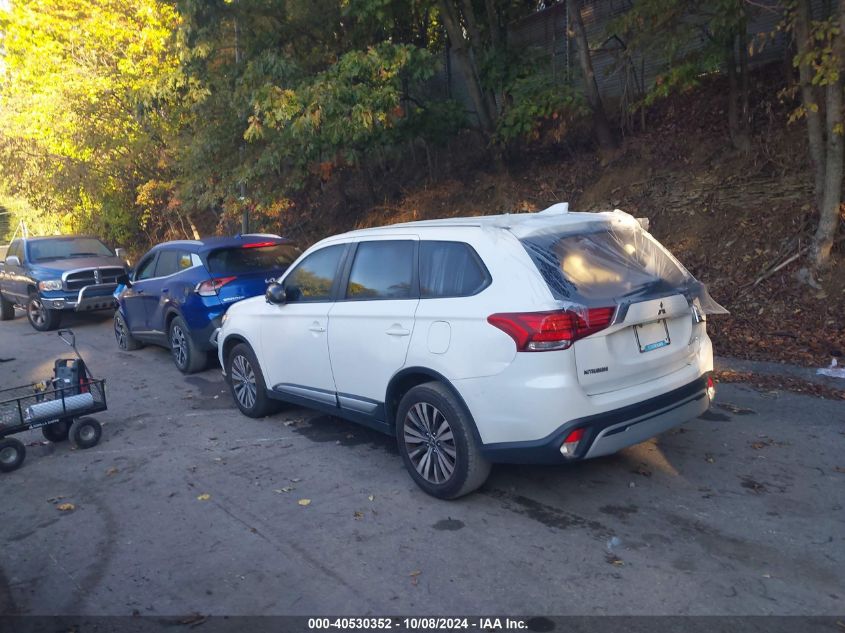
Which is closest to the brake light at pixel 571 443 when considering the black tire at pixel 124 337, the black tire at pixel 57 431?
the black tire at pixel 57 431

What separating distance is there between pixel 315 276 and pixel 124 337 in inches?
240

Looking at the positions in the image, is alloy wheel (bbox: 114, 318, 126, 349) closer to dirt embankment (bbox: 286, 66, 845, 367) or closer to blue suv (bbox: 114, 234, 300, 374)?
blue suv (bbox: 114, 234, 300, 374)

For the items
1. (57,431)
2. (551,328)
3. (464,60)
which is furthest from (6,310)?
(551,328)

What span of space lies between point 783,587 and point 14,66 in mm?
21579

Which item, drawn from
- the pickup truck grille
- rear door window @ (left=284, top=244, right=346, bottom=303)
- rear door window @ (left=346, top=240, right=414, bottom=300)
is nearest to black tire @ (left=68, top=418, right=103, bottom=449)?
rear door window @ (left=284, top=244, right=346, bottom=303)

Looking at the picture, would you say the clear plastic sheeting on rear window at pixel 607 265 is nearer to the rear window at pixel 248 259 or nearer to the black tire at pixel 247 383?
the black tire at pixel 247 383

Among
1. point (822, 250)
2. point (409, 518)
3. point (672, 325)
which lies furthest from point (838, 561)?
point (822, 250)

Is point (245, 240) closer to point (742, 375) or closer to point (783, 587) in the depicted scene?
point (742, 375)

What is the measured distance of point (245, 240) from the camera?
938cm

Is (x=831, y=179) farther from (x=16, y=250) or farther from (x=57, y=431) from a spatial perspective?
(x=16, y=250)

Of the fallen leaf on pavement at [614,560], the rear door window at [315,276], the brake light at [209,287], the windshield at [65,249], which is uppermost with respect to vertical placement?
the windshield at [65,249]

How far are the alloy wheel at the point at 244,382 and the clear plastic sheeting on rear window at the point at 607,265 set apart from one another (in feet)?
11.6

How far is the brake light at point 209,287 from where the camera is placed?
873cm

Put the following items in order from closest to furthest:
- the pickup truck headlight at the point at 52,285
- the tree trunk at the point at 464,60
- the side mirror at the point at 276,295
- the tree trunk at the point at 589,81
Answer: the side mirror at the point at 276,295, the tree trunk at the point at 589,81, the tree trunk at the point at 464,60, the pickup truck headlight at the point at 52,285
